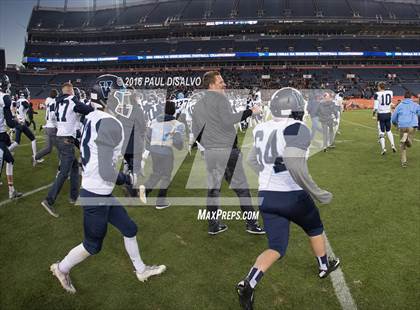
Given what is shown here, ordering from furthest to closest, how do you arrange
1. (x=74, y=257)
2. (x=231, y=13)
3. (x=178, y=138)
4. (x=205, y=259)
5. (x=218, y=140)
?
(x=231, y=13) → (x=178, y=138) → (x=218, y=140) → (x=205, y=259) → (x=74, y=257)

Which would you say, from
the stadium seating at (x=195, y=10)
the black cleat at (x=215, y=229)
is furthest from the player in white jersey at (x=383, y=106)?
the stadium seating at (x=195, y=10)

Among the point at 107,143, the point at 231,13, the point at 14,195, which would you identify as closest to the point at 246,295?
the point at 107,143

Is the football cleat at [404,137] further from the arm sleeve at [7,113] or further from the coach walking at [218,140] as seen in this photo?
the arm sleeve at [7,113]

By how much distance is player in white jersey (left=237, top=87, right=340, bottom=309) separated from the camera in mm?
3463

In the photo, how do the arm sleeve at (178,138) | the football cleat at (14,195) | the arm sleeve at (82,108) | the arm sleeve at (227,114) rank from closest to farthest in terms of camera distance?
1. the arm sleeve at (227,114)
2. the arm sleeve at (82,108)
3. the arm sleeve at (178,138)
4. the football cleat at (14,195)

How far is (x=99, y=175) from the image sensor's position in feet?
12.4

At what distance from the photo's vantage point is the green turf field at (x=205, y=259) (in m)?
3.89

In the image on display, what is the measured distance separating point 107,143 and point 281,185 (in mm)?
1844

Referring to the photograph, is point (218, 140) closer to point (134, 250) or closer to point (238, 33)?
point (134, 250)

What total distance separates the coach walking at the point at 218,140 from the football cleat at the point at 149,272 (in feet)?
4.61

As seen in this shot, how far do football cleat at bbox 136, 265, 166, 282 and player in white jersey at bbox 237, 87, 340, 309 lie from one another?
126 cm

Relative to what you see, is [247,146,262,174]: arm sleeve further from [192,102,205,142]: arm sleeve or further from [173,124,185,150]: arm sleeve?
[173,124,185,150]: arm sleeve

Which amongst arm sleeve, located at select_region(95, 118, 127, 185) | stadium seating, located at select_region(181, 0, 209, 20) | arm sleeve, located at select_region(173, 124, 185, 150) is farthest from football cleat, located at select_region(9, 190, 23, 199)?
stadium seating, located at select_region(181, 0, 209, 20)

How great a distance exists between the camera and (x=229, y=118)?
511 centimetres
